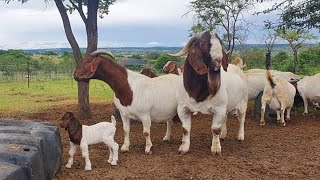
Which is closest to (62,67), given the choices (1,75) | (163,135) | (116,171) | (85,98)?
(1,75)

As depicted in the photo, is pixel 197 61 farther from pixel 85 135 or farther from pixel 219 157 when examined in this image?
pixel 85 135

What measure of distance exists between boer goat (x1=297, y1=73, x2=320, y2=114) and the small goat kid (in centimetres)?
687

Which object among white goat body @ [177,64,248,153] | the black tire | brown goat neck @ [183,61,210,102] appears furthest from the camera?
white goat body @ [177,64,248,153]

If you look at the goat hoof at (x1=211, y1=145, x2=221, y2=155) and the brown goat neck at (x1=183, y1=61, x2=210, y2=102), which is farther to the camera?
the goat hoof at (x1=211, y1=145, x2=221, y2=155)

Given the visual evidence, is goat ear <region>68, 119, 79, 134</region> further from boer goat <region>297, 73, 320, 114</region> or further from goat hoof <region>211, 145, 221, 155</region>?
boer goat <region>297, 73, 320, 114</region>

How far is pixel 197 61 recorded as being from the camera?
7.30 m

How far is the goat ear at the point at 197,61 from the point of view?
722 centimetres

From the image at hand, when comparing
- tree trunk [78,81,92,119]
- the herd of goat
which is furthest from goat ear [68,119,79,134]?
tree trunk [78,81,92,119]

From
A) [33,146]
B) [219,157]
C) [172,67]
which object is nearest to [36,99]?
[172,67]

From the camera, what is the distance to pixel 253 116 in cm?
1244

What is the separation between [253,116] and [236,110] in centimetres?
334

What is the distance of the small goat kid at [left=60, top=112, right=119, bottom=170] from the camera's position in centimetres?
655

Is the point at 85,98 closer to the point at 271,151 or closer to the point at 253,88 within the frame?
the point at 253,88

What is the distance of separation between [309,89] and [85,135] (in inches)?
293
